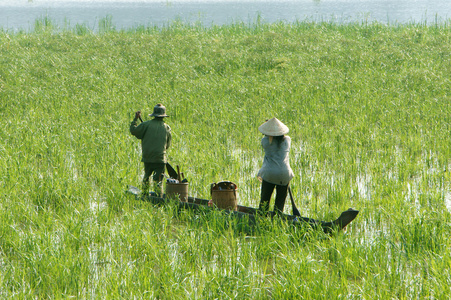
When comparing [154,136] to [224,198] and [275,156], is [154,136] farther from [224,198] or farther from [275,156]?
[275,156]

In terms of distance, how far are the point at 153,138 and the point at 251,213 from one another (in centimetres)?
176

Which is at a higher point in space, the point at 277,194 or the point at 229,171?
the point at 277,194

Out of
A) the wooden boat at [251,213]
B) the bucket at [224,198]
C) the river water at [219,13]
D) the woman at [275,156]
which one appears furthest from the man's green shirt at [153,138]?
the river water at [219,13]

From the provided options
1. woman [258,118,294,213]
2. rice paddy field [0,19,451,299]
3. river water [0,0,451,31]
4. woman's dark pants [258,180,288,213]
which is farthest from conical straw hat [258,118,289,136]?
river water [0,0,451,31]

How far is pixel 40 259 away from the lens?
180 inches

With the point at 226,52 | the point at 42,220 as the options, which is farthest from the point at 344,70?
the point at 42,220

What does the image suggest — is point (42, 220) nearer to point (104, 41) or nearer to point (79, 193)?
point (79, 193)

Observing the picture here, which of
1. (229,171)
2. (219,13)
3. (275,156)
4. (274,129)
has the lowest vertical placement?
(229,171)

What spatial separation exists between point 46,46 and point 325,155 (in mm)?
15680

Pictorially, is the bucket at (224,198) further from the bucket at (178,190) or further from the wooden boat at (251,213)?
the bucket at (178,190)

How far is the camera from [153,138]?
21.6 feet

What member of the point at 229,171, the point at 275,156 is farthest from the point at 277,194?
the point at 229,171

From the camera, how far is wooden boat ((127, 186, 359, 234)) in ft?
16.9

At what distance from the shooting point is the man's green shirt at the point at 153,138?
6.59 m
